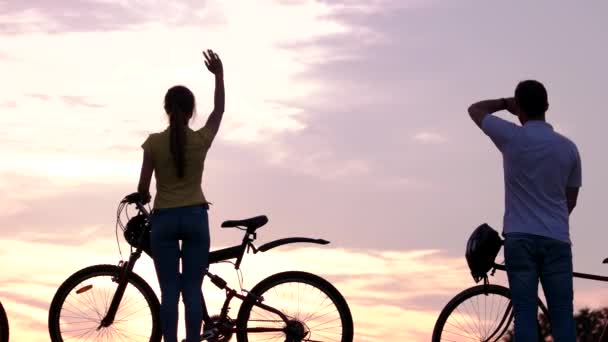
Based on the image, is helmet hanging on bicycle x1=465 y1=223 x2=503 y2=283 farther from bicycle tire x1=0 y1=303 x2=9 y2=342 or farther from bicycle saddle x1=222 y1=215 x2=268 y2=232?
bicycle tire x1=0 y1=303 x2=9 y2=342

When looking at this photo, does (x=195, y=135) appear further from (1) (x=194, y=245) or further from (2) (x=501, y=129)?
(2) (x=501, y=129)

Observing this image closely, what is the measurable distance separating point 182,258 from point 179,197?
1.94ft

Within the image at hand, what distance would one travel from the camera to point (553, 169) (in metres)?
9.71

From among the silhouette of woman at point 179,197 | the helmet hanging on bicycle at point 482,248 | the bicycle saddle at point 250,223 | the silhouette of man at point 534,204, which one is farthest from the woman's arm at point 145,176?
the helmet hanging on bicycle at point 482,248

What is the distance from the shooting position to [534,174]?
31.7 ft

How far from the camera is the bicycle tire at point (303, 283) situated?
37.1ft

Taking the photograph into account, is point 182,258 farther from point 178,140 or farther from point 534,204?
point 534,204

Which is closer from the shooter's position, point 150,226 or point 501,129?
point 501,129

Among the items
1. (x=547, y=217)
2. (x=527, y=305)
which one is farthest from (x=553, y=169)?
(x=527, y=305)

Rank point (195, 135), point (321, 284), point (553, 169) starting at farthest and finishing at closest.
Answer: point (321, 284)
point (195, 135)
point (553, 169)

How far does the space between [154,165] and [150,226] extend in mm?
1059

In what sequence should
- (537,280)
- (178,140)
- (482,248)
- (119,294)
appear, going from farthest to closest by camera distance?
(119,294) < (482,248) < (178,140) < (537,280)

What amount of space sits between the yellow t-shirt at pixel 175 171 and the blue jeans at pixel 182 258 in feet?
0.26

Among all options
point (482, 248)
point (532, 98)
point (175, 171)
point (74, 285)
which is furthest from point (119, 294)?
point (532, 98)
